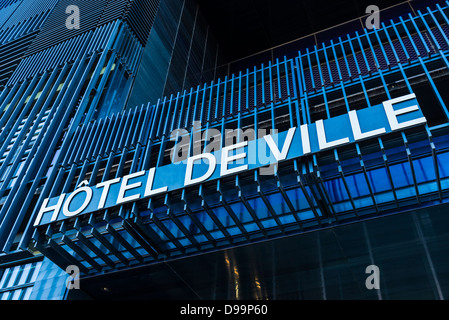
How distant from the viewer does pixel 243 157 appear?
10.0m

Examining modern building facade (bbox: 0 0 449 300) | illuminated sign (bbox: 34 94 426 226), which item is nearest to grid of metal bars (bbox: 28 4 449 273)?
modern building facade (bbox: 0 0 449 300)

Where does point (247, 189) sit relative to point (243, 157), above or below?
below

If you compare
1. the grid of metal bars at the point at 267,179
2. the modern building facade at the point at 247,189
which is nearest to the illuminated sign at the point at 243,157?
the modern building facade at the point at 247,189

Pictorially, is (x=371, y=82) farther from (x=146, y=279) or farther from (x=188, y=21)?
(x=188, y=21)

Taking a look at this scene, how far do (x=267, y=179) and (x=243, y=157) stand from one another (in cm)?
75

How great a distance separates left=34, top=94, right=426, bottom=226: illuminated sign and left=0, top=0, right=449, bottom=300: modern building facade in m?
0.04

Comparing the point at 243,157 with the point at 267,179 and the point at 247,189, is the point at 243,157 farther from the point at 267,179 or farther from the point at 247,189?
the point at 247,189

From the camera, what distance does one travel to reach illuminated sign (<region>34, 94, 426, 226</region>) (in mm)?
9219

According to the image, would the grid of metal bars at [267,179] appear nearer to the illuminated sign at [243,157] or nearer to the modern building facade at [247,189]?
the modern building facade at [247,189]

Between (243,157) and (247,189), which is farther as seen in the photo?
(247,189)

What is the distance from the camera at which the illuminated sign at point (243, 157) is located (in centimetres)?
922

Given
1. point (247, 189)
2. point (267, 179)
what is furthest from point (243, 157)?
point (247, 189)

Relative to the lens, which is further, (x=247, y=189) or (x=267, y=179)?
(x=247, y=189)

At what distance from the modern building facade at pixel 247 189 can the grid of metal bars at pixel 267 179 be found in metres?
0.04
